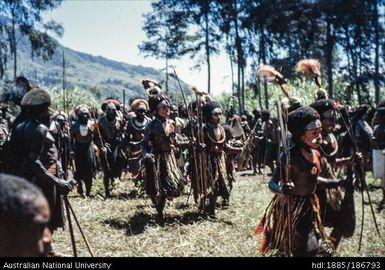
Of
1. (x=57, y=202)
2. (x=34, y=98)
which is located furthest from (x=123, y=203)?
(x=34, y=98)

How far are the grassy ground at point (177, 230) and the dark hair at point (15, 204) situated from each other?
11.0ft

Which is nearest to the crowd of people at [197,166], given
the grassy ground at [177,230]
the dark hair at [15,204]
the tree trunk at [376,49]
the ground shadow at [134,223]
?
the dark hair at [15,204]

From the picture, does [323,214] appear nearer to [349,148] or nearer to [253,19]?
[349,148]

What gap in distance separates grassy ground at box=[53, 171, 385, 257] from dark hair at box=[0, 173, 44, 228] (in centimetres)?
335

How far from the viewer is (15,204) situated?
195cm

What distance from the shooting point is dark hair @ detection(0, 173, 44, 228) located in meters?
1.95

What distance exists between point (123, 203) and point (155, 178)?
6.60ft

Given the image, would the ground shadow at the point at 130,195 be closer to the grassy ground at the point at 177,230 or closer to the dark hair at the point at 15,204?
the grassy ground at the point at 177,230

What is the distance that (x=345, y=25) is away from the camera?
73.1ft

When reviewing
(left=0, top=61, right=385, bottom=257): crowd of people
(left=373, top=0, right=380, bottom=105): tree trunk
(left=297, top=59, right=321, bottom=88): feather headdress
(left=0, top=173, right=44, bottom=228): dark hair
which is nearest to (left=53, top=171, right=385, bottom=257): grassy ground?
(left=0, top=61, right=385, bottom=257): crowd of people

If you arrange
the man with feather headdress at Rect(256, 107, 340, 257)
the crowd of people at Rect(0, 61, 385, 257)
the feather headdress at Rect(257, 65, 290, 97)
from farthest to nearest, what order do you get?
the feather headdress at Rect(257, 65, 290, 97) → the man with feather headdress at Rect(256, 107, 340, 257) → the crowd of people at Rect(0, 61, 385, 257)

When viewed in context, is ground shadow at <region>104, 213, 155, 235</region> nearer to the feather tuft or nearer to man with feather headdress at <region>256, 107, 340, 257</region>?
man with feather headdress at <region>256, 107, 340, 257</region>

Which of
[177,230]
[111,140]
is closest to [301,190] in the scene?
[177,230]

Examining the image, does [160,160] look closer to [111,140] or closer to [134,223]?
[134,223]
